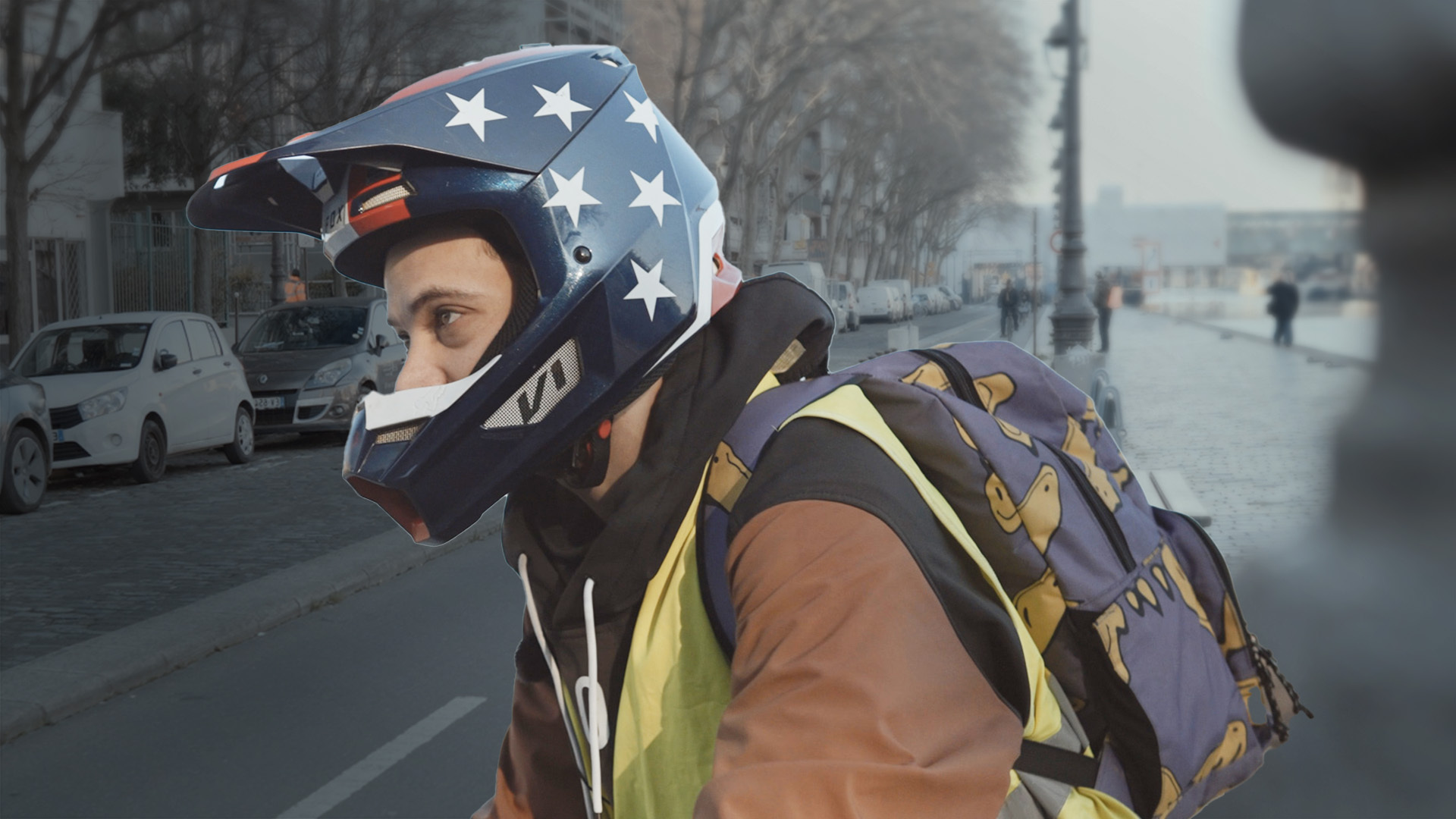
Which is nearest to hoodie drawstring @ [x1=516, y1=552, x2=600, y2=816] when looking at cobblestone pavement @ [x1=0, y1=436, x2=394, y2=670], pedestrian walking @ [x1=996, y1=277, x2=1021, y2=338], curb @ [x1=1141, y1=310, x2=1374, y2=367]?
curb @ [x1=1141, y1=310, x2=1374, y2=367]

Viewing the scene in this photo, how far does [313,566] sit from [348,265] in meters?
7.12

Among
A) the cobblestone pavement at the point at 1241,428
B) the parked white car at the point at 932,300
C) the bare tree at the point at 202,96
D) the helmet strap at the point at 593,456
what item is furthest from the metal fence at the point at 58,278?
the parked white car at the point at 932,300

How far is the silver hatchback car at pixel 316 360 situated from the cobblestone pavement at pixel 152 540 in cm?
155

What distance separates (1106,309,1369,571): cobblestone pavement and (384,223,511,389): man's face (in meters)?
1.91

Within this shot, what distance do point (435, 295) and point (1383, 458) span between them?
3.39 m

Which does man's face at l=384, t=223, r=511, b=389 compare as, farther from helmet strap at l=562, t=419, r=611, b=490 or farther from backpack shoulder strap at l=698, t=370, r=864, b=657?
backpack shoulder strap at l=698, t=370, r=864, b=657

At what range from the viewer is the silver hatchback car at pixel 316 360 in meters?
15.9

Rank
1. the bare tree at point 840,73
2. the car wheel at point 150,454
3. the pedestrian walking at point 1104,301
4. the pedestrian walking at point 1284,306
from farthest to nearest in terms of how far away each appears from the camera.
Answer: the bare tree at point 840,73 < the pedestrian walking at point 1104,301 < the car wheel at point 150,454 < the pedestrian walking at point 1284,306

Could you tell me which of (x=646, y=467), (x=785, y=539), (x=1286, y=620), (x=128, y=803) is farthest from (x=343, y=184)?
(x=1286, y=620)

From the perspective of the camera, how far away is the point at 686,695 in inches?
46.8

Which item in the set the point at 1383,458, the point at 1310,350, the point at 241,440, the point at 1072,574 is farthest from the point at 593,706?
the point at 241,440

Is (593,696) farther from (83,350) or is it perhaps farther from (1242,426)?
(1242,426)

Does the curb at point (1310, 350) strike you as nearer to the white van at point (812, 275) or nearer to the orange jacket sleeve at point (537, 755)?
the orange jacket sleeve at point (537, 755)

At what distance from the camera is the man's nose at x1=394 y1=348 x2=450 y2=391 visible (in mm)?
1379
